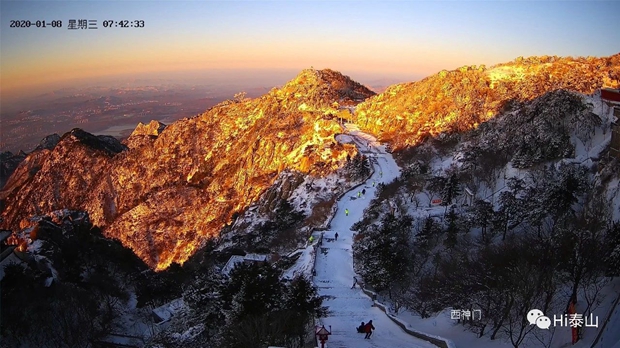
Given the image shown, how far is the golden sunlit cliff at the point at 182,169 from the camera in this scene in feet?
197

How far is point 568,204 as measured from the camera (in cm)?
1931

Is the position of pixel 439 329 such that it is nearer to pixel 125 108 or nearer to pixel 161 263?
pixel 161 263

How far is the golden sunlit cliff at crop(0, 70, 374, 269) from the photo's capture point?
60031mm

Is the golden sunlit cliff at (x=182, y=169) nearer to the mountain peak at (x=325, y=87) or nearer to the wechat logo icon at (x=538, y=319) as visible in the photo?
the mountain peak at (x=325, y=87)

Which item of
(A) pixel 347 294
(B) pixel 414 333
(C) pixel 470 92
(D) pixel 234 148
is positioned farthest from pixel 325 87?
(B) pixel 414 333

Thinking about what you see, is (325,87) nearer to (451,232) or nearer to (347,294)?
(451,232)

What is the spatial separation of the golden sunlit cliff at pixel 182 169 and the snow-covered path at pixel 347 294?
75.0 ft

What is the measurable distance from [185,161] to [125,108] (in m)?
15.7

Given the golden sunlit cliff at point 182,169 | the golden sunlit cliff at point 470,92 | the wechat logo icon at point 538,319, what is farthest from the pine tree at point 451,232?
the golden sunlit cliff at point 182,169

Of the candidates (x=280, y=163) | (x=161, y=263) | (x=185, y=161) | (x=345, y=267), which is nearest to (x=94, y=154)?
(x=185, y=161)

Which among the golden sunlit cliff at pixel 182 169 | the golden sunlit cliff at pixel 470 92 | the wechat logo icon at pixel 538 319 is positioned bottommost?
the golden sunlit cliff at pixel 182 169

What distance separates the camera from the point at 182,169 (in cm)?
7806

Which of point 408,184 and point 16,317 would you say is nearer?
point 16,317

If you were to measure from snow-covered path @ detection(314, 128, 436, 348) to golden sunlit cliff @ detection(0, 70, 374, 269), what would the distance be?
2286 cm
